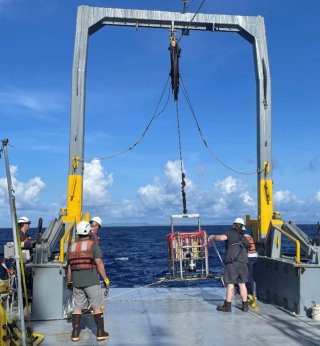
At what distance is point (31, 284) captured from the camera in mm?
9445

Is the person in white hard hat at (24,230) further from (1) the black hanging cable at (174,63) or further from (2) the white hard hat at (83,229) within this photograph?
(1) the black hanging cable at (174,63)

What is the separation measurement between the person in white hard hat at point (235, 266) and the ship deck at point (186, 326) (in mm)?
256

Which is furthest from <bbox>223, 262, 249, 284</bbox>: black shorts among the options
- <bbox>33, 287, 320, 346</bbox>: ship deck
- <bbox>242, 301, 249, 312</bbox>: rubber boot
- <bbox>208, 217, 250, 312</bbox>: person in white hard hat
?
<bbox>33, 287, 320, 346</bbox>: ship deck

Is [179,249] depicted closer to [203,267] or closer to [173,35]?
[203,267]

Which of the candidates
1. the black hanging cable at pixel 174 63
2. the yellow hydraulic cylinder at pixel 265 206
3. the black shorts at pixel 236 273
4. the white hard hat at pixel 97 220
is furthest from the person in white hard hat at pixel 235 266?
the black hanging cable at pixel 174 63

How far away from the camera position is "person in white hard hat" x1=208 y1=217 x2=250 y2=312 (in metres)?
8.99

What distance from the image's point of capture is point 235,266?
9.06 m

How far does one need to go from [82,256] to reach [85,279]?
332mm

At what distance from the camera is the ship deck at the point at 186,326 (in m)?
6.97

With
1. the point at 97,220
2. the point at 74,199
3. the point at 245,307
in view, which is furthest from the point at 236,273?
the point at 74,199

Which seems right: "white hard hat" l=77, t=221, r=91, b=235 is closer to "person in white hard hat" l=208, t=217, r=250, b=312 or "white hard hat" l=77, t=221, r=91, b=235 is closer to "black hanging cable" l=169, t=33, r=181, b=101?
"person in white hard hat" l=208, t=217, r=250, b=312

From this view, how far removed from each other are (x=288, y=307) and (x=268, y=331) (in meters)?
1.82

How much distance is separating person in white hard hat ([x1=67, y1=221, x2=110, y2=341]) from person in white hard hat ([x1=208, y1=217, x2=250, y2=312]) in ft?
8.95

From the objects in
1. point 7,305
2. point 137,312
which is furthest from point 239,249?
point 7,305
